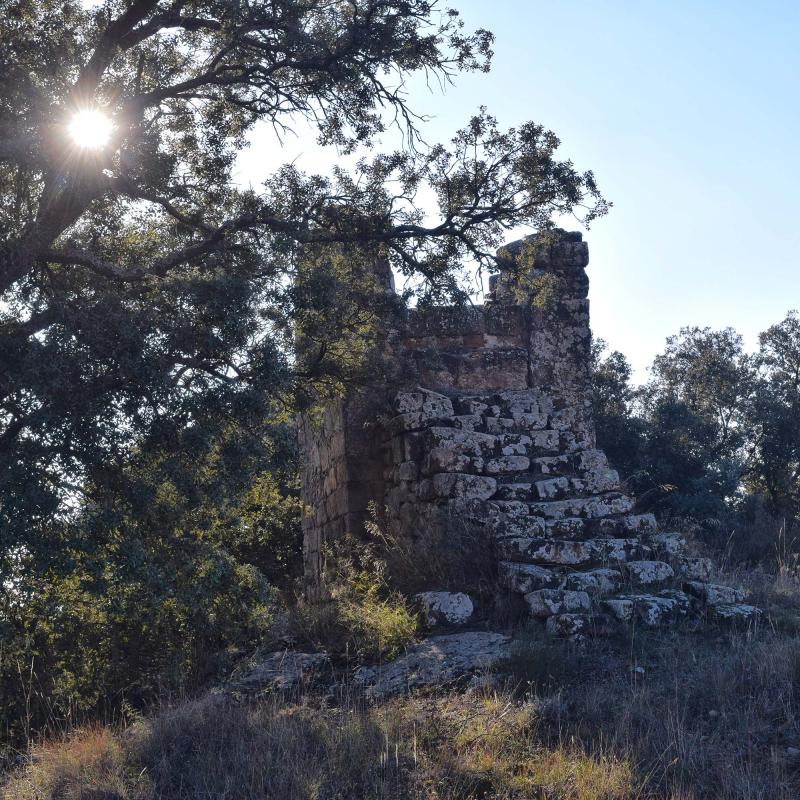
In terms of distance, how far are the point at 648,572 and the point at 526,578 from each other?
1.19 meters

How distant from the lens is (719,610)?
716 cm

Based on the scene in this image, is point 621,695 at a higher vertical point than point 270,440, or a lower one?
lower

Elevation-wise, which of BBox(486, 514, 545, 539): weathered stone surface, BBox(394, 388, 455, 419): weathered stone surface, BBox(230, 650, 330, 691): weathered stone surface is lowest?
BBox(230, 650, 330, 691): weathered stone surface

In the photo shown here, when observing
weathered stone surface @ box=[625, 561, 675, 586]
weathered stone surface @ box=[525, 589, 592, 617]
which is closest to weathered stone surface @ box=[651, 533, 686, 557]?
weathered stone surface @ box=[625, 561, 675, 586]

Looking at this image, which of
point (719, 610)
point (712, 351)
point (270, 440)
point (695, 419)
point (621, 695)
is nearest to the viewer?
point (621, 695)

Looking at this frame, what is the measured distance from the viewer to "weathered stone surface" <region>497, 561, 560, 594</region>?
7.30 meters

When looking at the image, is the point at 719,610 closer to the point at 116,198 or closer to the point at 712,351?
the point at 116,198

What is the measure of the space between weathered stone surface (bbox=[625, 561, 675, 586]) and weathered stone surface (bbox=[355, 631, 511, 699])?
1.56 meters

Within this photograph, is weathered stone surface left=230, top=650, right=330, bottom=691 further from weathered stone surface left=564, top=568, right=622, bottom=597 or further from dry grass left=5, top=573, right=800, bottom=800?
weathered stone surface left=564, top=568, right=622, bottom=597

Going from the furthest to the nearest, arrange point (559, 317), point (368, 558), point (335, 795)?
point (559, 317) → point (368, 558) → point (335, 795)

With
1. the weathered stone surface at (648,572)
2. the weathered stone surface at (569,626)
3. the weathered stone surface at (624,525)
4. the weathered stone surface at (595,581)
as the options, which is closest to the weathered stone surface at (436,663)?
the weathered stone surface at (569,626)

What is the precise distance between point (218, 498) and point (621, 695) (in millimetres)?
3641

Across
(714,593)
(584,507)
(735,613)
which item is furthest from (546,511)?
(735,613)

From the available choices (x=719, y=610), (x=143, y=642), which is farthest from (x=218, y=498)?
(x=719, y=610)
